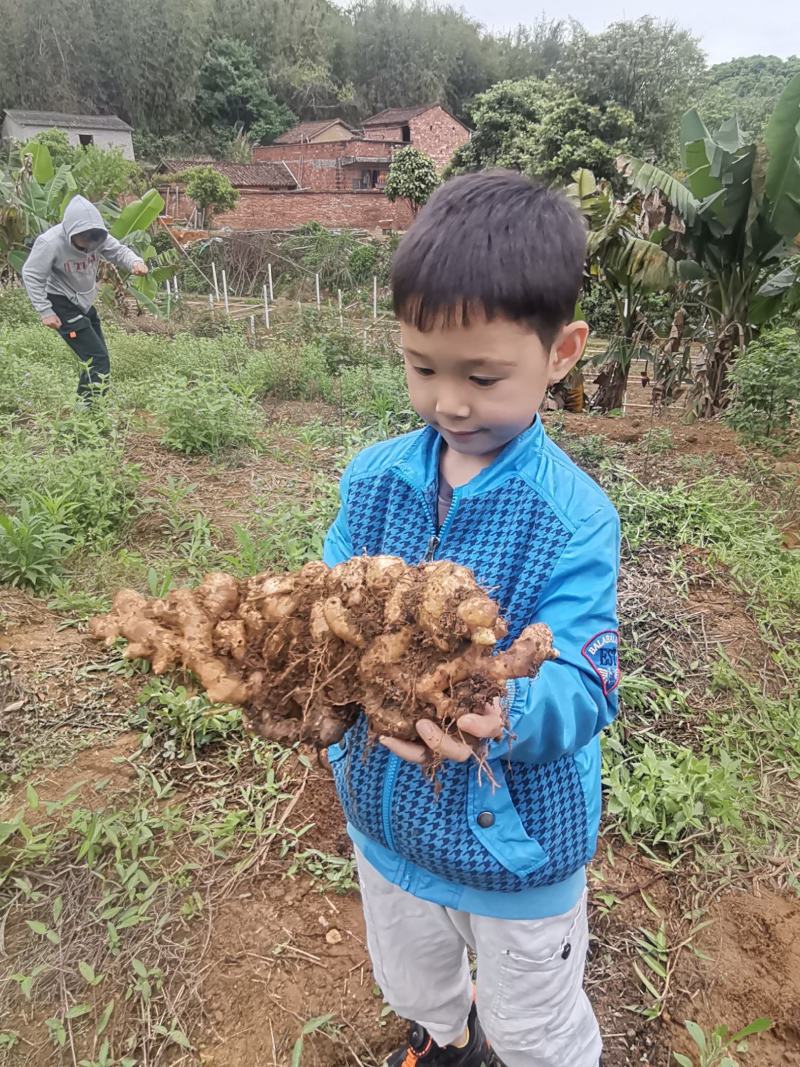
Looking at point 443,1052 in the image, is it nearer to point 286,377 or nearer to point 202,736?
point 202,736

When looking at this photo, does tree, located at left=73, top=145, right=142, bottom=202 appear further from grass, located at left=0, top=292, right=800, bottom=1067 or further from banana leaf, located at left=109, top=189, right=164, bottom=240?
grass, located at left=0, top=292, right=800, bottom=1067

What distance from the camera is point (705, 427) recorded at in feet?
21.5

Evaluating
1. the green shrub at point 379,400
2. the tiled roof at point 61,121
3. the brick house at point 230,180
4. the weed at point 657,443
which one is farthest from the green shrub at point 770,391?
the tiled roof at point 61,121

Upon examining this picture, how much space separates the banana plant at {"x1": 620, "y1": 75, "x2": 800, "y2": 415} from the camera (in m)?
5.68

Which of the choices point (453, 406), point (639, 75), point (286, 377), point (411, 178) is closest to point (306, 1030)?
point (453, 406)

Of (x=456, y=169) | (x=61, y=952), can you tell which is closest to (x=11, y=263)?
(x=61, y=952)

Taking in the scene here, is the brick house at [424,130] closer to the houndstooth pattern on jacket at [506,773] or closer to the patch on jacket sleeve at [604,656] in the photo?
the houndstooth pattern on jacket at [506,773]

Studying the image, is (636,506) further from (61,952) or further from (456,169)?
(456,169)

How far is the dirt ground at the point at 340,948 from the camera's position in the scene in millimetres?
1815

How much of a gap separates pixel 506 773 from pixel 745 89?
5853 centimetres

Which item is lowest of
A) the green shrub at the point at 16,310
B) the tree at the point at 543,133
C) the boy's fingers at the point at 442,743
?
the green shrub at the point at 16,310

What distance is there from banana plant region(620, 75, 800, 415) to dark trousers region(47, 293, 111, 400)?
543 centimetres

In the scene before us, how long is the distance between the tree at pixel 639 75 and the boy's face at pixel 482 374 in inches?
1111

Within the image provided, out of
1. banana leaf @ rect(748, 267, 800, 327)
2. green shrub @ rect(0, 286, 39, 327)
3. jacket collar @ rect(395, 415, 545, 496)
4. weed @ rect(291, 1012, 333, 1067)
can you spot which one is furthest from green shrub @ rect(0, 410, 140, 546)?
green shrub @ rect(0, 286, 39, 327)
